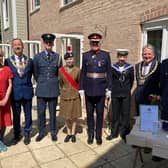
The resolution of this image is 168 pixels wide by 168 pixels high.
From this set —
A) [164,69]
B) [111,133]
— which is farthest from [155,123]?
[111,133]

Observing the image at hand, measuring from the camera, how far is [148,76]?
320 centimetres

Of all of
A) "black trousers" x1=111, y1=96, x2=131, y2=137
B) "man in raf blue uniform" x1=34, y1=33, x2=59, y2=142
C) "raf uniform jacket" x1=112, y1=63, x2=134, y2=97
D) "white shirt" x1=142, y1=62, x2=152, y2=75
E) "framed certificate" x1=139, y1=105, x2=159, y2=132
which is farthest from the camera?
"black trousers" x1=111, y1=96, x2=131, y2=137

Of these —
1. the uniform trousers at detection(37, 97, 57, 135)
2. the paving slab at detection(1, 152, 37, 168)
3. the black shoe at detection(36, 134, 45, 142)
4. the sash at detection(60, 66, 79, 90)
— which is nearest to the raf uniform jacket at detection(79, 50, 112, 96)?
the sash at detection(60, 66, 79, 90)

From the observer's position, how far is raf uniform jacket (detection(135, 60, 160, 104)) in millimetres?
3176

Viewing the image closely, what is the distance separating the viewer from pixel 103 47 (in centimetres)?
531

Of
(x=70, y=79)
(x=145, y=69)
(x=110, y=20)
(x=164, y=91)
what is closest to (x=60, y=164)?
(x=70, y=79)

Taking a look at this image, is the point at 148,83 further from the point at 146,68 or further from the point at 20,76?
the point at 20,76

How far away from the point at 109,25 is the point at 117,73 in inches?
73.1

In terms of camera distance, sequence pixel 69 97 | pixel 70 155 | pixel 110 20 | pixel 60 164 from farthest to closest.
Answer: pixel 110 20, pixel 69 97, pixel 70 155, pixel 60 164

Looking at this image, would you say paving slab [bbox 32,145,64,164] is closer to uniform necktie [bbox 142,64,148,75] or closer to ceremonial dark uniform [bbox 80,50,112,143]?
ceremonial dark uniform [bbox 80,50,112,143]

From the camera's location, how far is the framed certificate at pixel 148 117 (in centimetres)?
228

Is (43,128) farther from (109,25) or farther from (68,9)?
(68,9)

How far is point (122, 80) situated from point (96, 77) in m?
0.48

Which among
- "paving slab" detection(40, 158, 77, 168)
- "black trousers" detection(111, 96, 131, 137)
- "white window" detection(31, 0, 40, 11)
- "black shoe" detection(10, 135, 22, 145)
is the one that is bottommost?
"paving slab" detection(40, 158, 77, 168)
